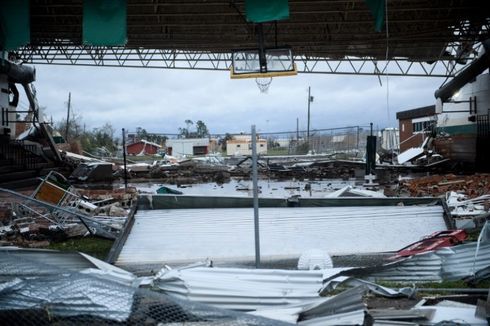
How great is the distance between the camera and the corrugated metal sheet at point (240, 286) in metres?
4.19

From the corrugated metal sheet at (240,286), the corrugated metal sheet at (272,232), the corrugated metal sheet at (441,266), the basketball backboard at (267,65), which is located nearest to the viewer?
the corrugated metal sheet at (240,286)

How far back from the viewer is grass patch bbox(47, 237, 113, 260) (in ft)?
25.9

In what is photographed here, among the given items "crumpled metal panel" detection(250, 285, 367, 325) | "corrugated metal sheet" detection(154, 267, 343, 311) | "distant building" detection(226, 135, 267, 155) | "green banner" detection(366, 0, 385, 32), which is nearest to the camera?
"crumpled metal panel" detection(250, 285, 367, 325)

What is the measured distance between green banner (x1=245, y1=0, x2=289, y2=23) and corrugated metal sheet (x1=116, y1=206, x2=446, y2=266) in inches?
227

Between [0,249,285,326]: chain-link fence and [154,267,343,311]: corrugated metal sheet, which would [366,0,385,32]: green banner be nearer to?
[154,267,343,311]: corrugated metal sheet

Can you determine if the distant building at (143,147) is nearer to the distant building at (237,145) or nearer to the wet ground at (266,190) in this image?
the distant building at (237,145)

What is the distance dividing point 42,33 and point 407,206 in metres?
18.0

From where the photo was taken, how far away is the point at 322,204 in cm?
818

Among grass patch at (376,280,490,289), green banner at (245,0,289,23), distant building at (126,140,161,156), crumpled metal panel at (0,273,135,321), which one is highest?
green banner at (245,0,289,23)

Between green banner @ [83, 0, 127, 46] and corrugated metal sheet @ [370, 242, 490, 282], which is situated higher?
green banner @ [83, 0, 127, 46]

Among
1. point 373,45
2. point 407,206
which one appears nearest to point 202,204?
point 407,206

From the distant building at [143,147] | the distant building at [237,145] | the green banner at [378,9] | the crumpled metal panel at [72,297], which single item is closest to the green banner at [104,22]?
the green banner at [378,9]

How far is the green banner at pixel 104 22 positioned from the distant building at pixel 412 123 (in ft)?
107

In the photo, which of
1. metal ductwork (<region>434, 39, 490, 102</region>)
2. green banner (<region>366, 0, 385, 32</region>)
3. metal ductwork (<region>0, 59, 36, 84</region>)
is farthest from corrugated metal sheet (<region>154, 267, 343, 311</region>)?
metal ductwork (<region>0, 59, 36, 84</region>)
